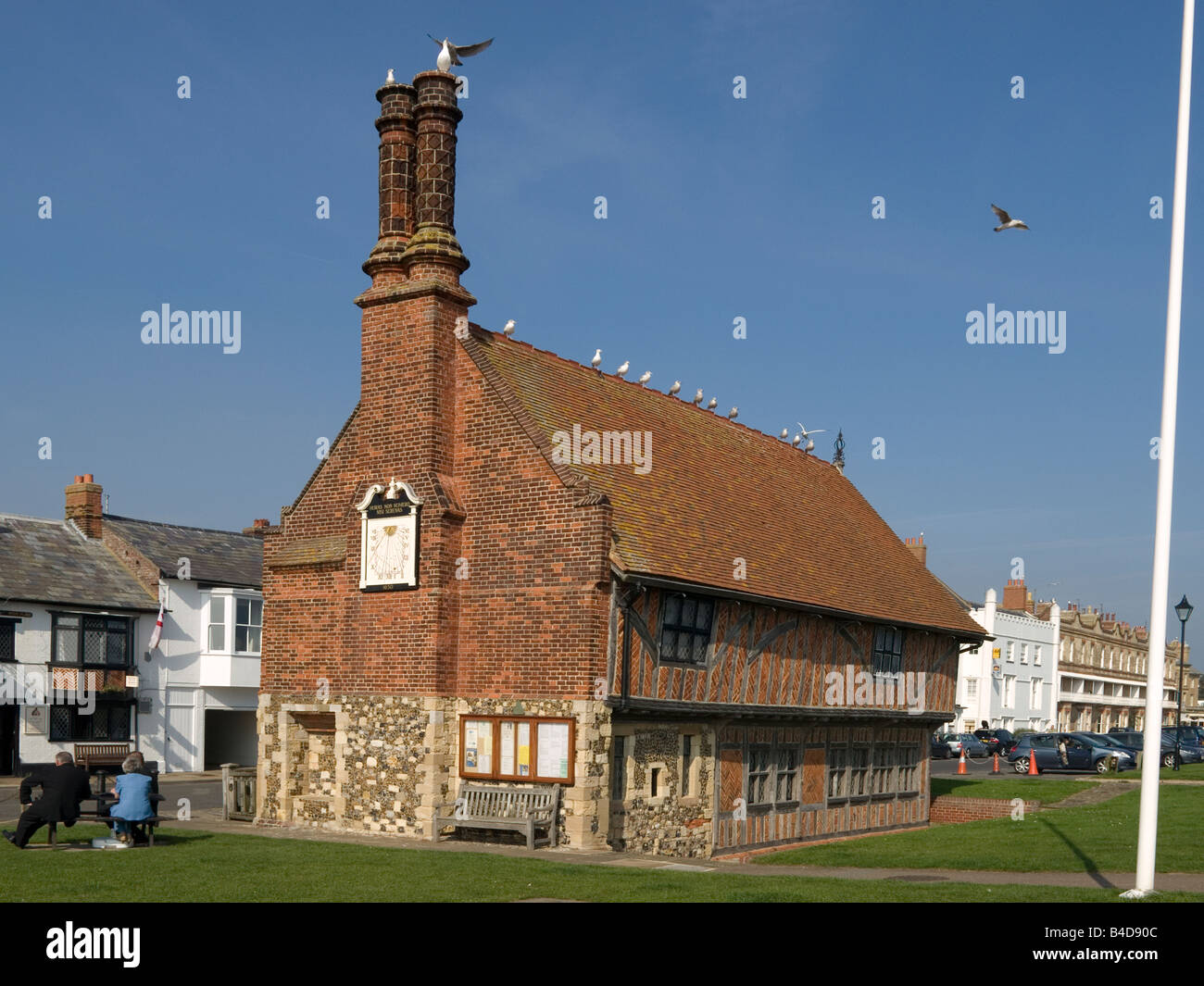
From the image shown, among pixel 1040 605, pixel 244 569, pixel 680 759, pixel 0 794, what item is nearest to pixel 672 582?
pixel 680 759

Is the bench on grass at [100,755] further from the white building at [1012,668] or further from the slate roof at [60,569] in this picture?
the white building at [1012,668]

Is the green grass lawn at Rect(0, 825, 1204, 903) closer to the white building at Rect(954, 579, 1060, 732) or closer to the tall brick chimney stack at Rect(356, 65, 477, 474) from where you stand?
the tall brick chimney stack at Rect(356, 65, 477, 474)

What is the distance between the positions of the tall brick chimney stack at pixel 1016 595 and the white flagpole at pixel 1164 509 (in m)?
73.4

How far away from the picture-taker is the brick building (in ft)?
70.7

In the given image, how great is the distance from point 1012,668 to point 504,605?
62.7 meters

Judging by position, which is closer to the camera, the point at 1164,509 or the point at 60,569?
the point at 1164,509

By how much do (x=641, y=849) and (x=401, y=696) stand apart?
4.77 metres

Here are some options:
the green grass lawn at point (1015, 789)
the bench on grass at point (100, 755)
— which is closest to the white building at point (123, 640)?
the bench on grass at point (100, 755)

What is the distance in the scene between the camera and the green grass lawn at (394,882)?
1398cm

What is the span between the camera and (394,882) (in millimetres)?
15125

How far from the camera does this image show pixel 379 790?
74.1 feet

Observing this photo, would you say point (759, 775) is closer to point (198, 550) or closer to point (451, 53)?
point (451, 53)

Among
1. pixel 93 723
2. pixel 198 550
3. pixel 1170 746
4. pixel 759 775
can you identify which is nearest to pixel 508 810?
pixel 759 775
